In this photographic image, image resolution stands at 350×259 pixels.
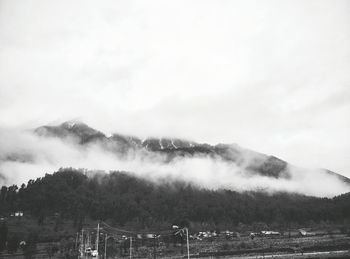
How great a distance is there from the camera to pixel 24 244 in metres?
135

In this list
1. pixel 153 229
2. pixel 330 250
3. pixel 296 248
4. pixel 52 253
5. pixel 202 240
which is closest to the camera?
pixel 330 250

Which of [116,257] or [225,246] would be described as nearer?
[116,257]

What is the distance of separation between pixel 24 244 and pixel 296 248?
9354cm

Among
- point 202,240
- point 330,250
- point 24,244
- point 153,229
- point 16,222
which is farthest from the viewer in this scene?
point 153,229

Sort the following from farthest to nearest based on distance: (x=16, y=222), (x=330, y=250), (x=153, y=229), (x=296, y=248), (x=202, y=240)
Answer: (x=153, y=229)
(x=16, y=222)
(x=202, y=240)
(x=296, y=248)
(x=330, y=250)

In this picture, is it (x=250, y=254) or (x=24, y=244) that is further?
(x=24, y=244)

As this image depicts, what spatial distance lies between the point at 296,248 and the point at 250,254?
44.7 feet

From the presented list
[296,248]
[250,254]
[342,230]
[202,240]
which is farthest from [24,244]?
[342,230]

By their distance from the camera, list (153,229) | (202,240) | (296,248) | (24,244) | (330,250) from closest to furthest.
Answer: (330,250), (296,248), (24,244), (202,240), (153,229)

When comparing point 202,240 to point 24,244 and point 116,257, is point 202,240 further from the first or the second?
point 24,244

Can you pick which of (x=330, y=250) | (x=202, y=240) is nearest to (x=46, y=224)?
(x=202, y=240)

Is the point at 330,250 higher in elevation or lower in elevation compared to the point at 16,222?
lower

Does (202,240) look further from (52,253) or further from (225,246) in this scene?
(52,253)

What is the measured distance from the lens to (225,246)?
405 feet
